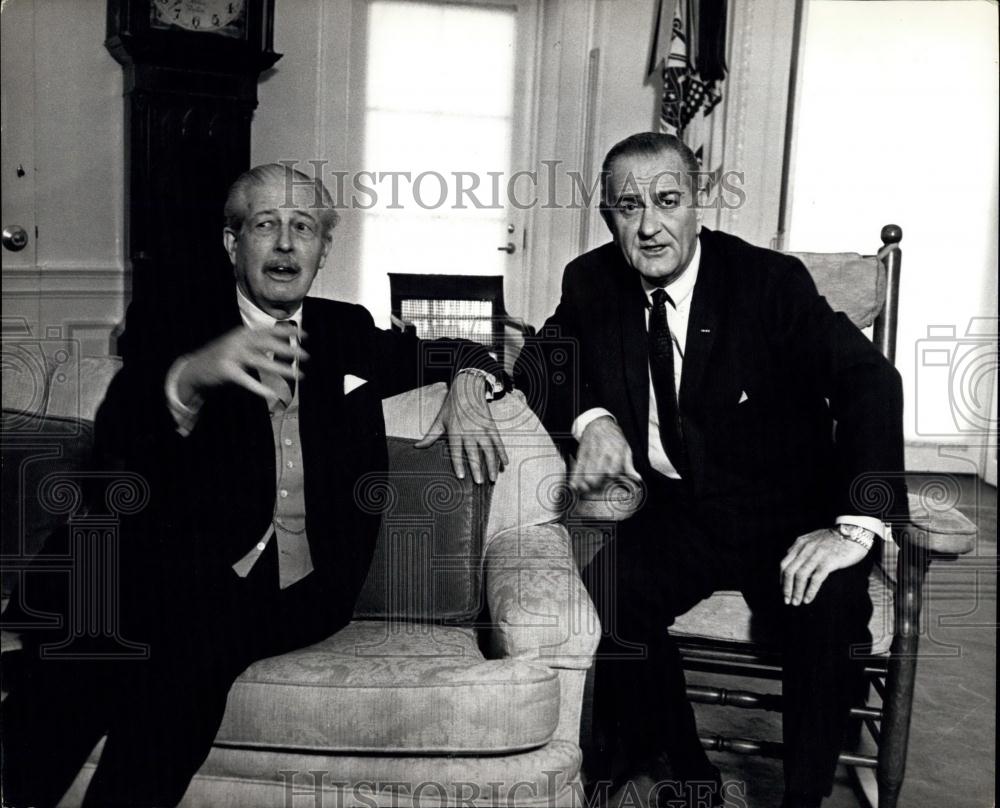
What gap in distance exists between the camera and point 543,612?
170 cm

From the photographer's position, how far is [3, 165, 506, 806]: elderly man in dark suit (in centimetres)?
156

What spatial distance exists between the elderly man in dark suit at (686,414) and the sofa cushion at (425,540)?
9.6 inches

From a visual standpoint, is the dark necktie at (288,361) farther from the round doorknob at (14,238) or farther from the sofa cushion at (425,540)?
the round doorknob at (14,238)

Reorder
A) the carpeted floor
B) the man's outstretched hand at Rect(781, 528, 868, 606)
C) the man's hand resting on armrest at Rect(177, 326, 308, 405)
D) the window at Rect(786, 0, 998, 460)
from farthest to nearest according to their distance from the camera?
the window at Rect(786, 0, 998, 460) < the carpeted floor < the man's outstretched hand at Rect(781, 528, 868, 606) < the man's hand resting on armrest at Rect(177, 326, 308, 405)

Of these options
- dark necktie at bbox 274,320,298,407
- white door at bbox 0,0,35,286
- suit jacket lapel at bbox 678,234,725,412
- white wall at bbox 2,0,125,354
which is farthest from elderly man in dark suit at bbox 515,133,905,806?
white wall at bbox 2,0,125,354

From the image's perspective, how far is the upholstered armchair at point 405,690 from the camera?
1624 millimetres

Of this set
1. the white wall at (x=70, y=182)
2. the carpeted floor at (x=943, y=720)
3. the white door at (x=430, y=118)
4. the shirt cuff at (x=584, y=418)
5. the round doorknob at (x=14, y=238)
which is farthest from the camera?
the white door at (x=430, y=118)

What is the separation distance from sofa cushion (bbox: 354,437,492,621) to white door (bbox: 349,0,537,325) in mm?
2585

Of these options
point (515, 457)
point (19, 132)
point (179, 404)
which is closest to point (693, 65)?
point (515, 457)

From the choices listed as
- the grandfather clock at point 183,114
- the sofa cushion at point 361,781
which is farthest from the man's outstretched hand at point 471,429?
the grandfather clock at point 183,114

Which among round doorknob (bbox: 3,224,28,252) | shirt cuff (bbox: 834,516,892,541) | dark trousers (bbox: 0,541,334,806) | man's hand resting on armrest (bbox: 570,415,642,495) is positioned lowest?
dark trousers (bbox: 0,541,334,806)

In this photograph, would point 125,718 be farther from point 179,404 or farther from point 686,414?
point 686,414

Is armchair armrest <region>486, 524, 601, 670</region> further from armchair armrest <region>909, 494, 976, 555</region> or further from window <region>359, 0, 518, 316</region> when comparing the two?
window <region>359, 0, 518, 316</region>

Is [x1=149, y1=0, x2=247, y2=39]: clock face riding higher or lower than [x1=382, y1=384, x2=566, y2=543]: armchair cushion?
higher
